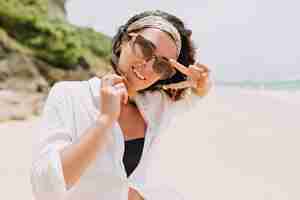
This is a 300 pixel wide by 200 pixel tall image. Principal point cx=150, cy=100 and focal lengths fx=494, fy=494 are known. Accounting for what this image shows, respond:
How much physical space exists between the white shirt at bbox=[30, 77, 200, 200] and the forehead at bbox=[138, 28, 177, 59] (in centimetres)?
21

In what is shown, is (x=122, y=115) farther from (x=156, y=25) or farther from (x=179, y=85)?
(x=156, y=25)

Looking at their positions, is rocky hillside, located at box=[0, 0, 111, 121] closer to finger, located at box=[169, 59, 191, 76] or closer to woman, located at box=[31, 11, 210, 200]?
woman, located at box=[31, 11, 210, 200]

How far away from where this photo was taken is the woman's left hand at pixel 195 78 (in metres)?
1.28

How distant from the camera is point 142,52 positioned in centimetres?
118

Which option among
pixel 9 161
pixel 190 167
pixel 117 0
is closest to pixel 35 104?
pixel 9 161

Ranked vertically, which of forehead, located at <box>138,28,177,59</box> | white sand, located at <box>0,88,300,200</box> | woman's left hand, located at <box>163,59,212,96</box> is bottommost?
white sand, located at <box>0,88,300,200</box>

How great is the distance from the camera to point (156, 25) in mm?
1237

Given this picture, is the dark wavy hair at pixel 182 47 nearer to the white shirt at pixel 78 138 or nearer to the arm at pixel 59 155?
the white shirt at pixel 78 138

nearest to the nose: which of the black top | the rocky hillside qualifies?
the black top

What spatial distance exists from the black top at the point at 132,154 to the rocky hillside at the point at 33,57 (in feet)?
19.1

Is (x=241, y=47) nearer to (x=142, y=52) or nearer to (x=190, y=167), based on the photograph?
(x=190, y=167)

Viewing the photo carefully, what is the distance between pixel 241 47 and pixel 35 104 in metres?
30.4

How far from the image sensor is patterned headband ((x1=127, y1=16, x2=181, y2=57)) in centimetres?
124

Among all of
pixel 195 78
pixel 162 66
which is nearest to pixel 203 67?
pixel 195 78
